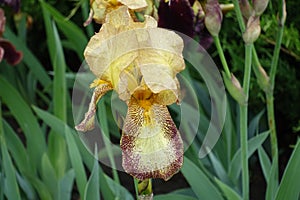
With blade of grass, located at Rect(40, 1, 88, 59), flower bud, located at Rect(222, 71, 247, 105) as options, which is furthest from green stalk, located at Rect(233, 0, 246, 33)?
blade of grass, located at Rect(40, 1, 88, 59)

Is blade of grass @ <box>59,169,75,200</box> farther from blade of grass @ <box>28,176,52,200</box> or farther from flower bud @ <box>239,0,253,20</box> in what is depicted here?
flower bud @ <box>239,0,253,20</box>

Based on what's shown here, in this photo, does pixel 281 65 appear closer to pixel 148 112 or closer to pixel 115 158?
pixel 115 158

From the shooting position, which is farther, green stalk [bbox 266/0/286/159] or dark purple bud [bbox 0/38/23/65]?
dark purple bud [bbox 0/38/23/65]

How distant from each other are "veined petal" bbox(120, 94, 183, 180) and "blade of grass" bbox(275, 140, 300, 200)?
18.1 inches

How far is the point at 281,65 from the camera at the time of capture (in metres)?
2.01

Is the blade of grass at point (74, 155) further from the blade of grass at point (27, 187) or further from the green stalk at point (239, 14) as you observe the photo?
the green stalk at point (239, 14)

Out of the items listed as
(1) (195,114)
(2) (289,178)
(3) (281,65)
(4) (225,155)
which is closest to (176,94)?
(2) (289,178)

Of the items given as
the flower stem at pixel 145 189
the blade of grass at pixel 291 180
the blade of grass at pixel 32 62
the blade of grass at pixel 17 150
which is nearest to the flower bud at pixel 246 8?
the blade of grass at pixel 291 180

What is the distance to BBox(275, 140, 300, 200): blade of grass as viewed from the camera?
1.26 m

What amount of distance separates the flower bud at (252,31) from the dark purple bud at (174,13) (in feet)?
0.63

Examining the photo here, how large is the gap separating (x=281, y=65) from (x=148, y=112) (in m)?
1.21

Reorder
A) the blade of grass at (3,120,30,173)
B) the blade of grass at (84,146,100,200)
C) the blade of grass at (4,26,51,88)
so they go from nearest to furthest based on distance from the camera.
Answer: the blade of grass at (84,146,100,200), the blade of grass at (3,120,30,173), the blade of grass at (4,26,51,88)

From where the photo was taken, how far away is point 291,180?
128cm

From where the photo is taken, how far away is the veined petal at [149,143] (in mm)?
861
